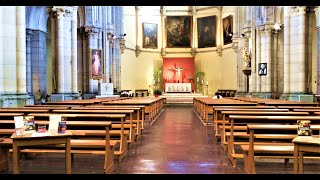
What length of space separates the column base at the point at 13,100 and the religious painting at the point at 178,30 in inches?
1351

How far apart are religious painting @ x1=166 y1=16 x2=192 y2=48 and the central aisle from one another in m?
35.7

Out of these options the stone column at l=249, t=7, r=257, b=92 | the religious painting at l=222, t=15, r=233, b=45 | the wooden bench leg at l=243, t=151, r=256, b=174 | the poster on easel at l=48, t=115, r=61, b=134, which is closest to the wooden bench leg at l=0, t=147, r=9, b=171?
the poster on easel at l=48, t=115, r=61, b=134

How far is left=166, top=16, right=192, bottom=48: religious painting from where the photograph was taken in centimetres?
4744

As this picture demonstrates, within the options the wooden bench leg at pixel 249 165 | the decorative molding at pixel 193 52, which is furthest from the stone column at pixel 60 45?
the decorative molding at pixel 193 52

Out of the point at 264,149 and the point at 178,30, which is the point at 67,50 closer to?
the point at 264,149

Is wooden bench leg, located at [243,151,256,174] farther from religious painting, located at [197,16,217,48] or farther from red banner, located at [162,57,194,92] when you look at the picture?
red banner, located at [162,57,194,92]

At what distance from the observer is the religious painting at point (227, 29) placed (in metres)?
41.6

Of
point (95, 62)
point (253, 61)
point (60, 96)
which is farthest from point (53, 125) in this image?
point (253, 61)

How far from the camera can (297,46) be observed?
20125 millimetres

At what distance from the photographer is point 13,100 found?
1359cm

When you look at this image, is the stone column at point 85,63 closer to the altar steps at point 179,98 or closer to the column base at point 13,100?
the altar steps at point 179,98
